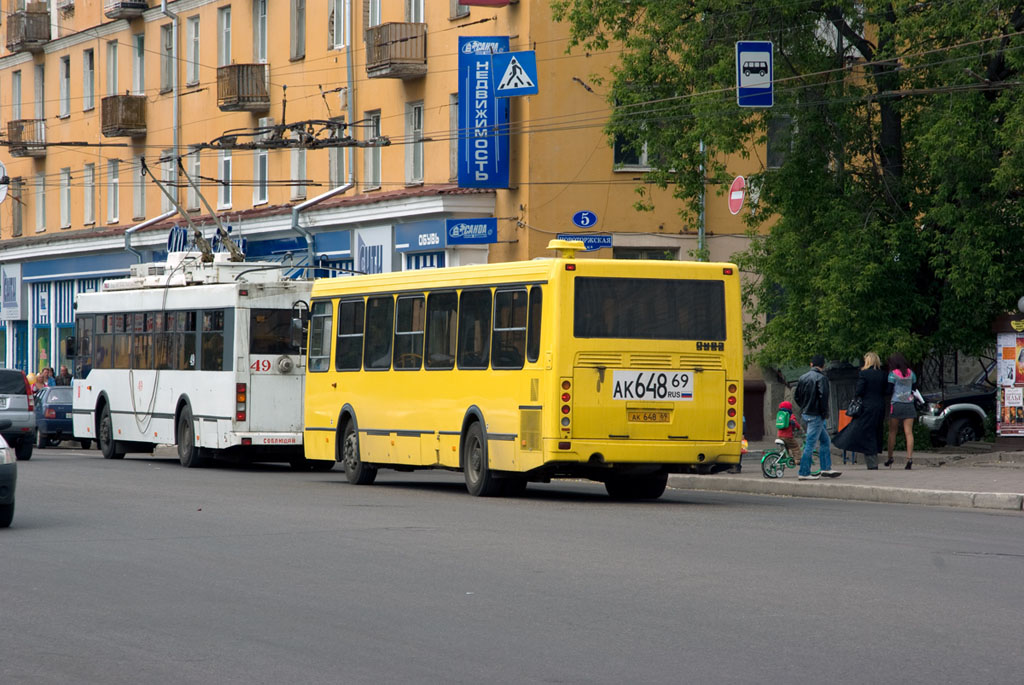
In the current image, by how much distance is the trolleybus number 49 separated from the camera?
63.9 feet

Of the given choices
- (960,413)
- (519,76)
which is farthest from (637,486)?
(519,76)

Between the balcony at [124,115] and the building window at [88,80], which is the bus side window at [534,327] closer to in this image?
the balcony at [124,115]

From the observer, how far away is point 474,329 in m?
21.0

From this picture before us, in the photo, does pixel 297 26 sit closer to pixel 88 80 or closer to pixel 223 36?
pixel 223 36

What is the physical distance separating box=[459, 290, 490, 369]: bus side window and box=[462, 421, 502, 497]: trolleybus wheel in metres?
0.79

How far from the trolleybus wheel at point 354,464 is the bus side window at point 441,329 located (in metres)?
2.30

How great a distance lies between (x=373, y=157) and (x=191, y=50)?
11424 mm

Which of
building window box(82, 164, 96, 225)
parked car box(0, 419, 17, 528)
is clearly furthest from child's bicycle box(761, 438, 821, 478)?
building window box(82, 164, 96, 225)

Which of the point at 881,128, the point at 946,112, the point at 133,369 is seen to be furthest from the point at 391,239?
the point at 946,112

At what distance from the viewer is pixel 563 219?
35.9 meters

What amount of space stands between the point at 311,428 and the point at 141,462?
7222 mm

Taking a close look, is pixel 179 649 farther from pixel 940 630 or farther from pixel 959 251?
pixel 959 251

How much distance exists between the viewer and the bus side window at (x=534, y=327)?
19609 mm

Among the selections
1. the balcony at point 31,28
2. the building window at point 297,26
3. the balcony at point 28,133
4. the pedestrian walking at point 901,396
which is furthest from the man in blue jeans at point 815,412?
the balcony at point 31,28
